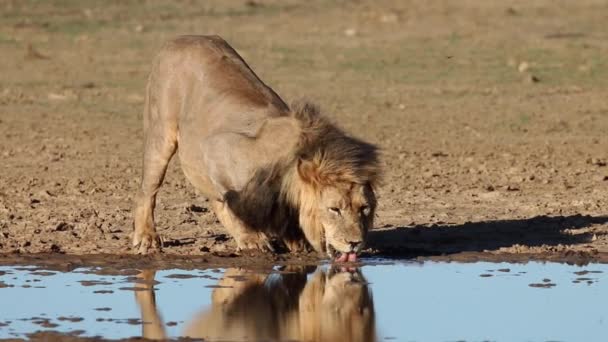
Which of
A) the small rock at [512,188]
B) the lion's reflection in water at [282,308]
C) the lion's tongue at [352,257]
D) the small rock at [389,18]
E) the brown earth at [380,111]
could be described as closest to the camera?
the lion's reflection in water at [282,308]

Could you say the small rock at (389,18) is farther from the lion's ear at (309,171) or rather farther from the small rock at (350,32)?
the lion's ear at (309,171)

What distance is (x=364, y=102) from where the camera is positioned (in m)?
16.9

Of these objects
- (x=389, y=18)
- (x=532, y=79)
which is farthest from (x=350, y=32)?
(x=532, y=79)

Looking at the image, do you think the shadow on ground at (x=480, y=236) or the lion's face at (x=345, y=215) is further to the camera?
the shadow on ground at (x=480, y=236)

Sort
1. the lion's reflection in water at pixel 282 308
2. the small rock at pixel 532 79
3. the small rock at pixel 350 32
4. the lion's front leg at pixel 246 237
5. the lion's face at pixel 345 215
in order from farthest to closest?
the small rock at pixel 350 32 → the small rock at pixel 532 79 → the lion's front leg at pixel 246 237 → the lion's face at pixel 345 215 → the lion's reflection in water at pixel 282 308

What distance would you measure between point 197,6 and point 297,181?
59.6 feet

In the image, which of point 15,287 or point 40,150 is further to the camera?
point 40,150

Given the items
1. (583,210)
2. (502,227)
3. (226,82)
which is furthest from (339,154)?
(583,210)

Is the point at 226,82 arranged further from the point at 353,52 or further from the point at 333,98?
the point at 353,52

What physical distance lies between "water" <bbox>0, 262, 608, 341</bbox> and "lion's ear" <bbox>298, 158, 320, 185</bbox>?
0.53 metres

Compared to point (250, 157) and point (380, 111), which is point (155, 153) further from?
point (380, 111)

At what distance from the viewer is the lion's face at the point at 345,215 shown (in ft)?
27.9

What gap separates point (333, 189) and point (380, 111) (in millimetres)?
7803

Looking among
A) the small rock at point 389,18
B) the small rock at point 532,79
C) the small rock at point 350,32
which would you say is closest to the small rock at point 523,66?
the small rock at point 532,79
